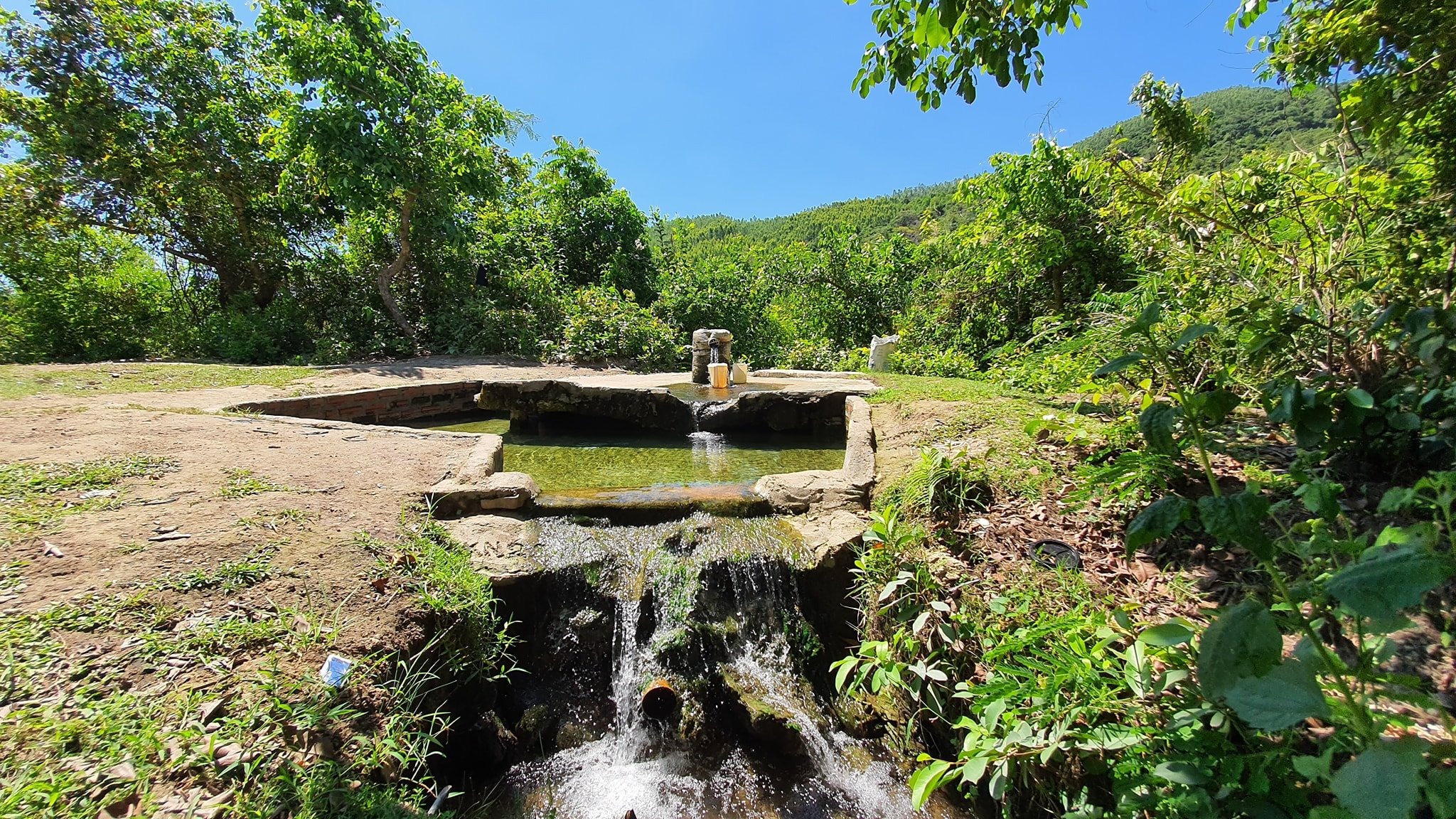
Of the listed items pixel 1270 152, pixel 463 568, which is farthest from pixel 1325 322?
pixel 463 568

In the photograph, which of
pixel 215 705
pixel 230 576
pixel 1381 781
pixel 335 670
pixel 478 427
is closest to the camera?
→ pixel 1381 781

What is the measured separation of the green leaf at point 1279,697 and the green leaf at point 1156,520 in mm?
345

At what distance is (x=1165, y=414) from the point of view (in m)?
1.38

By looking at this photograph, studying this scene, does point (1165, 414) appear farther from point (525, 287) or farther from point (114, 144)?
point (114, 144)

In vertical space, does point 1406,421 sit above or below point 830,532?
above

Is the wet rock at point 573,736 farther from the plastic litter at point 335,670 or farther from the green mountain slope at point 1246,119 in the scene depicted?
the green mountain slope at point 1246,119

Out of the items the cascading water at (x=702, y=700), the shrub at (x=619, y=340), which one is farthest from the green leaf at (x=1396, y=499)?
the shrub at (x=619, y=340)

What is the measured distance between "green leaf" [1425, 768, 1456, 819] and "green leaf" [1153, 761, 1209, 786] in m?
0.42

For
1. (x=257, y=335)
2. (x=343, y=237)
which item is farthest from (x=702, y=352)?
(x=343, y=237)

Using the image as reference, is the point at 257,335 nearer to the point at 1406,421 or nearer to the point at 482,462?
the point at 482,462

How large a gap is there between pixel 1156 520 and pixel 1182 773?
0.58 meters

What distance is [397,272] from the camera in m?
10.9

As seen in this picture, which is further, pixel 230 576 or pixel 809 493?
pixel 809 493

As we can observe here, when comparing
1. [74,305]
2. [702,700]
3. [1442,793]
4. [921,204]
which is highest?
[921,204]
